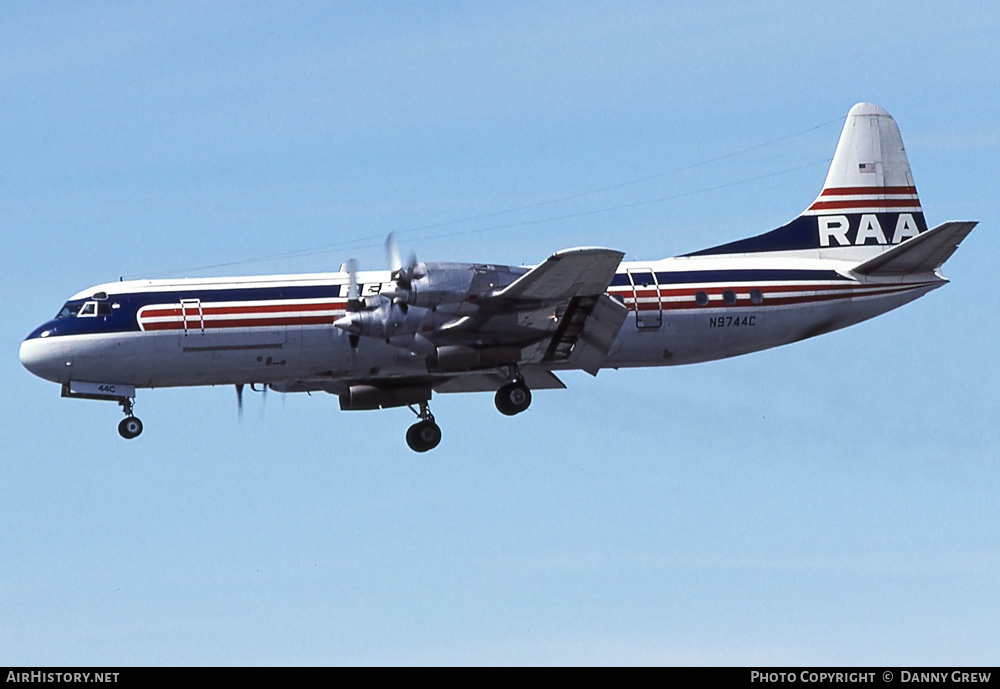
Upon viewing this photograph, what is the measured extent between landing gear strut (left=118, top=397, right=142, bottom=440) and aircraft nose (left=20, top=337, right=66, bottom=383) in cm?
145

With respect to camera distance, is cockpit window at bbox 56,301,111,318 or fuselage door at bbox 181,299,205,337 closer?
fuselage door at bbox 181,299,205,337

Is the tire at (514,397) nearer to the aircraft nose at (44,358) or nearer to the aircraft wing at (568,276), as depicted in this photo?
the aircraft wing at (568,276)

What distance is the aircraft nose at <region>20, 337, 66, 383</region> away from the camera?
1283 inches

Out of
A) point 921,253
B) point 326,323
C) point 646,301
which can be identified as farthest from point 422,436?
point 921,253

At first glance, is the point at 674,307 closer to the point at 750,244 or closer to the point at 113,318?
the point at 750,244

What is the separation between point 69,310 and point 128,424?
272 cm

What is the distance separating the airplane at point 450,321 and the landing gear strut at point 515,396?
0.04 meters

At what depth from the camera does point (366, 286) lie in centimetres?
3359

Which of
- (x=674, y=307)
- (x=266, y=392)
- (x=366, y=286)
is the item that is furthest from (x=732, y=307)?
(x=266, y=392)

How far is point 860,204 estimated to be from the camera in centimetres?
3794

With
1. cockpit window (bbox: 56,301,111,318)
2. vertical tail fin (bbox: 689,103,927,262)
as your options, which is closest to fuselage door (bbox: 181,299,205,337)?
cockpit window (bbox: 56,301,111,318)

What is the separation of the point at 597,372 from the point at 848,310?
5.90 m

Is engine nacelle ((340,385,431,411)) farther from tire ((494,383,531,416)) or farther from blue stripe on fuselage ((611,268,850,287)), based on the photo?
blue stripe on fuselage ((611,268,850,287))
